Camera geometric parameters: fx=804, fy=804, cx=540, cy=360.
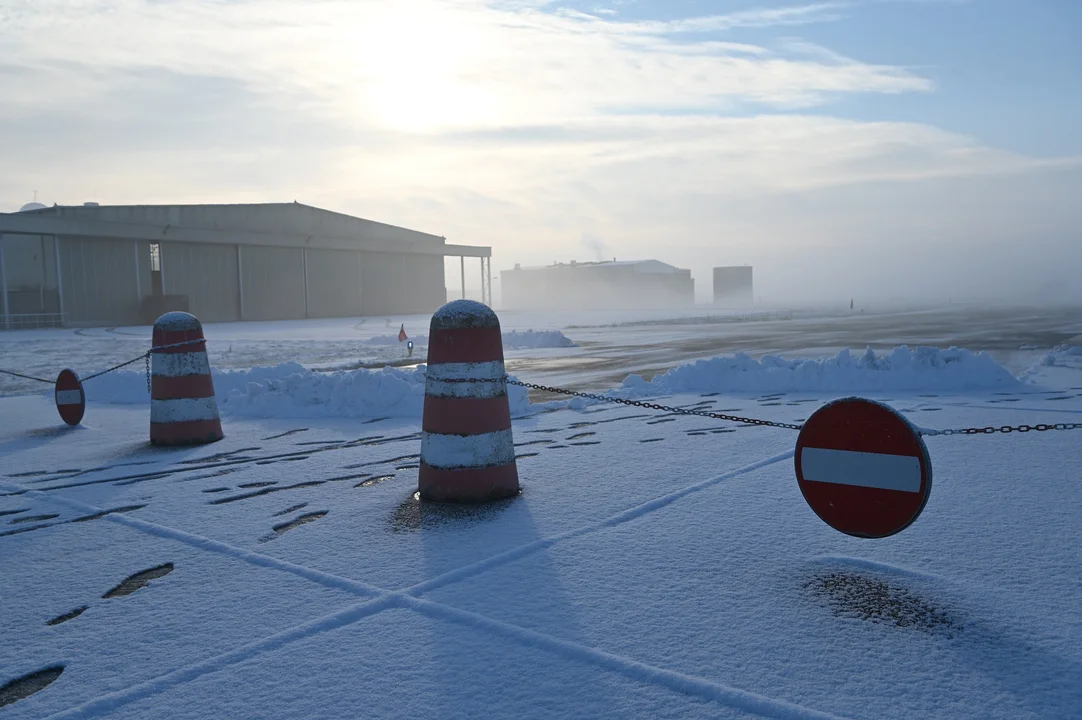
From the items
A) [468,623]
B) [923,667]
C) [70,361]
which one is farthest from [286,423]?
[70,361]

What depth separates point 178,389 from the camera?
258 inches

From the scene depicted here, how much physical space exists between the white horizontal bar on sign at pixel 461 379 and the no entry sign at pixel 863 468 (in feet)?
5.92

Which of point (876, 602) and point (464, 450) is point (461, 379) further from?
point (876, 602)

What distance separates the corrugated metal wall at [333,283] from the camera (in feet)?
148

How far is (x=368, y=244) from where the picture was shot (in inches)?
1890

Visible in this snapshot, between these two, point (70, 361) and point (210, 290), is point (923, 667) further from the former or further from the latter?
point (210, 290)

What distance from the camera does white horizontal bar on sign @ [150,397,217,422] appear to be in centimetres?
655

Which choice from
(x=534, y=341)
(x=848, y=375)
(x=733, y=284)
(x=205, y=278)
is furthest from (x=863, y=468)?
(x=733, y=284)

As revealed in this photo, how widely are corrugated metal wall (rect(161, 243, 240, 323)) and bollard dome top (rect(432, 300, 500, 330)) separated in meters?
36.7

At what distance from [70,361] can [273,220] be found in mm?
28178

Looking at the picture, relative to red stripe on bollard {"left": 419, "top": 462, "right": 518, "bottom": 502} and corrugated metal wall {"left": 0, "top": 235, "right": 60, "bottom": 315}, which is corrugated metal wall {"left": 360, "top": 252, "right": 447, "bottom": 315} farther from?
red stripe on bollard {"left": 419, "top": 462, "right": 518, "bottom": 502}

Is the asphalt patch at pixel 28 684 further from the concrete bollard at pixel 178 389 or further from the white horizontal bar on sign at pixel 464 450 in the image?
the concrete bollard at pixel 178 389

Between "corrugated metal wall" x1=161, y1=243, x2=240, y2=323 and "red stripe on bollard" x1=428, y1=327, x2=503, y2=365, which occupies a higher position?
"corrugated metal wall" x1=161, y1=243, x2=240, y2=323

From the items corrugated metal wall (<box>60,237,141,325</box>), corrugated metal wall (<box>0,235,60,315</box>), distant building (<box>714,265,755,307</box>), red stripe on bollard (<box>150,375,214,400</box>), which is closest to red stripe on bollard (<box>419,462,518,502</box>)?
red stripe on bollard (<box>150,375,214,400</box>)
